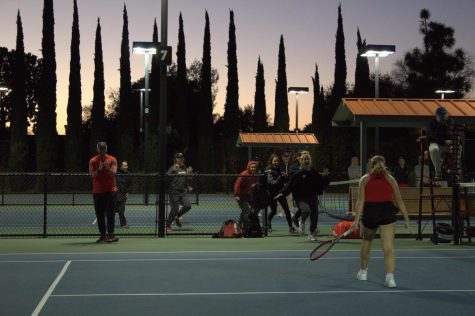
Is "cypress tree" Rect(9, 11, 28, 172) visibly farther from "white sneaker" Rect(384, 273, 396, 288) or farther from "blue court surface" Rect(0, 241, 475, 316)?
"white sneaker" Rect(384, 273, 396, 288)

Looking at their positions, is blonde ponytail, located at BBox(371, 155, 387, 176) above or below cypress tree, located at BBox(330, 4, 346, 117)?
below

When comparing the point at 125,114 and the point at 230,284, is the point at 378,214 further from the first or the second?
the point at 125,114

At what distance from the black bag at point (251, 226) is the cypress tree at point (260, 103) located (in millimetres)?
42926

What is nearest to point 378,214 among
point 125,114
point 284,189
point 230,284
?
point 230,284

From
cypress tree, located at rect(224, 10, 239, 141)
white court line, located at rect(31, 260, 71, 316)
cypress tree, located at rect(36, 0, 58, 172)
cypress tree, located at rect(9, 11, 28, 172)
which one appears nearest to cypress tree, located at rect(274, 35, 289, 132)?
cypress tree, located at rect(224, 10, 239, 141)

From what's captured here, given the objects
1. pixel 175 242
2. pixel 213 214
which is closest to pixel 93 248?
pixel 175 242

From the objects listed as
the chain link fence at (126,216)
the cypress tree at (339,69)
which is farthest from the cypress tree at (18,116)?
the cypress tree at (339,69)

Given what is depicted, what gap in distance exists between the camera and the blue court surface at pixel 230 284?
8023 mm

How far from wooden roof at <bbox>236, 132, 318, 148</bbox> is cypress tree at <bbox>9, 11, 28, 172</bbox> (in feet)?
80.8

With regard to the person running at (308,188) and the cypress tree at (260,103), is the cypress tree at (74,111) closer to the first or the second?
the cypress tree at (260,103)

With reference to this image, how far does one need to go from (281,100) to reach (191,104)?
9795 mm

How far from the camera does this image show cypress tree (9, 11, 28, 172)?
50.4 m

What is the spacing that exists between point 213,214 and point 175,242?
372 inches

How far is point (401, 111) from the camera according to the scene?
658 inches
